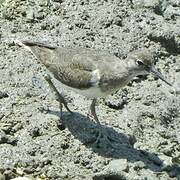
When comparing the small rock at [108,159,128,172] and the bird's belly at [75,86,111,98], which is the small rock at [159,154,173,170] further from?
the bird's belly at [75,86,111,98]

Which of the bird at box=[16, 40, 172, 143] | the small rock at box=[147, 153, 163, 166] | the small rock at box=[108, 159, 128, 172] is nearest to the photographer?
the small rock at box=[108, 159, 128, 172]

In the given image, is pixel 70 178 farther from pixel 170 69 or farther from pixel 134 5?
pixel 134 5

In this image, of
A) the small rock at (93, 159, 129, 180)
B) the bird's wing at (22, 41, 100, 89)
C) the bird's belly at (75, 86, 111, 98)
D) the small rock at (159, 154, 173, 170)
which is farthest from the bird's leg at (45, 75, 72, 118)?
the small rock at (159, 154, 173, 170)

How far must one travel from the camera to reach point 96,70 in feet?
26.0

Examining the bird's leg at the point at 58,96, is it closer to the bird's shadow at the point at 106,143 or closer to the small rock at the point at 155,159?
the bird's shadow at the point at 106,143

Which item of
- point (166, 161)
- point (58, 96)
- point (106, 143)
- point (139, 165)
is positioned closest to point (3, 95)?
point (58, 96)

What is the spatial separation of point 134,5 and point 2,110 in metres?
3.16

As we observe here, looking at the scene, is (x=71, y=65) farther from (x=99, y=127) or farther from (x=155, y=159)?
(x=155, y=159)

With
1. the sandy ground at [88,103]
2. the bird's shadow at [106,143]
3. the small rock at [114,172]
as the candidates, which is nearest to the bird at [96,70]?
the bird's shadow at [106,143]

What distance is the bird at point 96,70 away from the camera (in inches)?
310

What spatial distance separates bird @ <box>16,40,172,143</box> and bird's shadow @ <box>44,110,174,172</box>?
0.35ft

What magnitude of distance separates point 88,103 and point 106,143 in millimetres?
785

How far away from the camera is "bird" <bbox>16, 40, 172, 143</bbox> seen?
25.8 feet

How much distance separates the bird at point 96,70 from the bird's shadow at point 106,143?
0.11m
